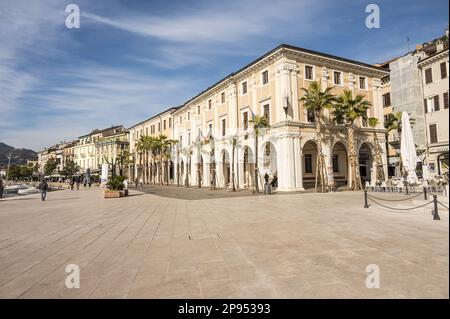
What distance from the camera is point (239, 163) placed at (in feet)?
101

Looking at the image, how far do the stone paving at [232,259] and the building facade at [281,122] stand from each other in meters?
16.4

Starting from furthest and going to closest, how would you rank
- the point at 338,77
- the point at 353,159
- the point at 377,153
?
the point at 338,77 < the point at 377,153 < the point at 353,159

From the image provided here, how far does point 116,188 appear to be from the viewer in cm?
2303

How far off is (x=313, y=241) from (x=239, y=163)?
24366 millimetres

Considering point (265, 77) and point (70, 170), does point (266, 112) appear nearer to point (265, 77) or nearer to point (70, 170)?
point (265, 77)

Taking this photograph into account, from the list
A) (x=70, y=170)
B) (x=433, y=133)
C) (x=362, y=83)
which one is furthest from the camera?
(x=70, y=170)

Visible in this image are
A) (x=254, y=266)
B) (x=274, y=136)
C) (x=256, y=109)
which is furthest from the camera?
(x=256, y=109)

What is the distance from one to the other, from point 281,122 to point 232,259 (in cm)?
2078

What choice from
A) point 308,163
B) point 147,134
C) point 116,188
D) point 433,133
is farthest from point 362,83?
point 147,134

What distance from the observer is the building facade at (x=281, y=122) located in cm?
2497

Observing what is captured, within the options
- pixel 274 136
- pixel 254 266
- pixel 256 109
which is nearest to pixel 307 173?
pixel 274 136

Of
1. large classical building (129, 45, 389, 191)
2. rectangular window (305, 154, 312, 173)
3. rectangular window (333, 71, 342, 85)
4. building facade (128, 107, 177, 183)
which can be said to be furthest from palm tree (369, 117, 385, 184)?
building facade (128, 107, 177, 183)
